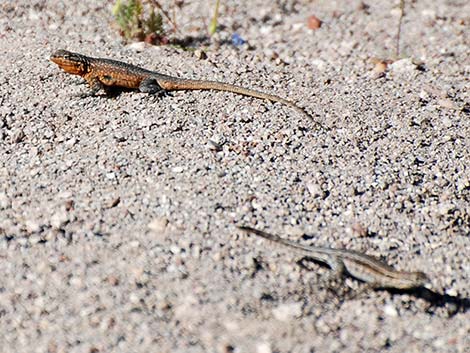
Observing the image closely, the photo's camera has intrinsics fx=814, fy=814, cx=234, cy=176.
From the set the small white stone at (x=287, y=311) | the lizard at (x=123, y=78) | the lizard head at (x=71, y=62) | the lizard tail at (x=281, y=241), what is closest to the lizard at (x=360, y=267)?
the lizard tail at (x=281, y=241)

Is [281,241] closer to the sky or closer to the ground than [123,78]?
closer to the ground

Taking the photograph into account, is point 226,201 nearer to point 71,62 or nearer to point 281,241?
point 281,241

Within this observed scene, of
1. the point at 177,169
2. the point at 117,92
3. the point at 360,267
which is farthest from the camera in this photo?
the point at 117,92

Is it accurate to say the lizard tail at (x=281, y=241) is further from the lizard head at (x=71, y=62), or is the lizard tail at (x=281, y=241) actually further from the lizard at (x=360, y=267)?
the lizard head at (x=71, y=62)

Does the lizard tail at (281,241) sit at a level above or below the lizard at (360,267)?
above

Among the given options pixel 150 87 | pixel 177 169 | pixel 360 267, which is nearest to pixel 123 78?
pixel 150 87

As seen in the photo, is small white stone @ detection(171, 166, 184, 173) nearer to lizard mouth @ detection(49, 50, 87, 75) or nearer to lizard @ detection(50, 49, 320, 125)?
lizard @ detection(50, 49, 320, 125)
